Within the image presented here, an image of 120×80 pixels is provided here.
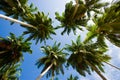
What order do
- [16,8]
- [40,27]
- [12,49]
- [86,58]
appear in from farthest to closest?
1. [16,8]
2. [12,49]
3. [40,27]
4. [86,58]

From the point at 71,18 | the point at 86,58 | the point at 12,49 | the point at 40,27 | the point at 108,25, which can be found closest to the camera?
the point at 108,25

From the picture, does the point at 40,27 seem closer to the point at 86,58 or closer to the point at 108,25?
the point at 86,58

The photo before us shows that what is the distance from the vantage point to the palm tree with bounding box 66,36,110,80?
58.2 ft

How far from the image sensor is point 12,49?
20062 mm

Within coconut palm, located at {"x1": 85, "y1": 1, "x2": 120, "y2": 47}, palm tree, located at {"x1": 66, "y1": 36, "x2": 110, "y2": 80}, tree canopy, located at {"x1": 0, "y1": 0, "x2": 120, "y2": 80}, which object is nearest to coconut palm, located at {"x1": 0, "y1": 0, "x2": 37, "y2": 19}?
tree canopy, located at {"x1": 0, "y1": 0, "x2": 120, "y2": 80}

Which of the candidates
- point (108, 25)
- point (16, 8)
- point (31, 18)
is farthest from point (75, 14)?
point (16, 8)

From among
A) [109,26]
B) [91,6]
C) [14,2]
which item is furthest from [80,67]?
[14,2]

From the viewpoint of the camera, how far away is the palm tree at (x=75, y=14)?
17828 millimetres

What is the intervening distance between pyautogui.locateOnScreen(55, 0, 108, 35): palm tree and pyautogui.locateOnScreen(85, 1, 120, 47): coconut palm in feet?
6.85

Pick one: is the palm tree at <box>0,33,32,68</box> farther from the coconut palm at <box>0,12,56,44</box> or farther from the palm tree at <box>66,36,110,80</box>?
the palm tree at <box>66,36,110,80</box>

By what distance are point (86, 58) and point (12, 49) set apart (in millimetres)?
6413

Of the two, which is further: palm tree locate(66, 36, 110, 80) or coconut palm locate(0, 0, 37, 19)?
coconut palm locate(0, 0, 37, 19)

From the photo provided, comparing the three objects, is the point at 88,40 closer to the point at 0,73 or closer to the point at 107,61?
the point at 107,61

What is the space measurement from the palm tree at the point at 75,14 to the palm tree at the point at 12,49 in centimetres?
Result: 365
